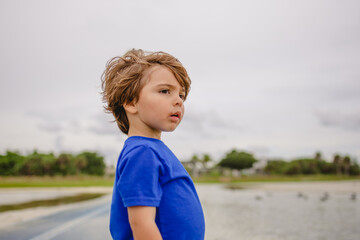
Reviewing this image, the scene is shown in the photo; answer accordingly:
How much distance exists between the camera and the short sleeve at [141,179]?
4.04ft

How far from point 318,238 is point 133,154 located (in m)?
5.67

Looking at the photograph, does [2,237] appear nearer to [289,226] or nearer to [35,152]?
[289,226]

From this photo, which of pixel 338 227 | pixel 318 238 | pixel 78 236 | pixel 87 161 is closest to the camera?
pixel 78 236

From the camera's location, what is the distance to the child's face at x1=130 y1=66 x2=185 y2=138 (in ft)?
4.64

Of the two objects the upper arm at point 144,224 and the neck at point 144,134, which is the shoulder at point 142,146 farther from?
the upper arm at point 144,224

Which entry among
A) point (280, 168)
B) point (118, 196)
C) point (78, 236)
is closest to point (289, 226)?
point (78, 236)

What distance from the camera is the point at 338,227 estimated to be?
727cm

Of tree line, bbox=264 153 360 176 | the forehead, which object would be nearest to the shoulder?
the forehead

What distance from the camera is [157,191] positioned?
126 centimetres

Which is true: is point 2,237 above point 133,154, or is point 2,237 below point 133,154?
below

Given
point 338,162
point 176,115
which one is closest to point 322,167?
point 338,162

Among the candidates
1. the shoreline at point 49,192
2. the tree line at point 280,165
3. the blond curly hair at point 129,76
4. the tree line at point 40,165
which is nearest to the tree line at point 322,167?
the tree line at point 280,165

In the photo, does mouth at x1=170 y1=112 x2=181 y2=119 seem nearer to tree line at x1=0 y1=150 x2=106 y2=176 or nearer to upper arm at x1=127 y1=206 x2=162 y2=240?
upper arm at x1=127 y1=206 x2=162 y2=240

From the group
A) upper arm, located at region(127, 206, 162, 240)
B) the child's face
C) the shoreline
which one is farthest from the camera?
the shoreline
